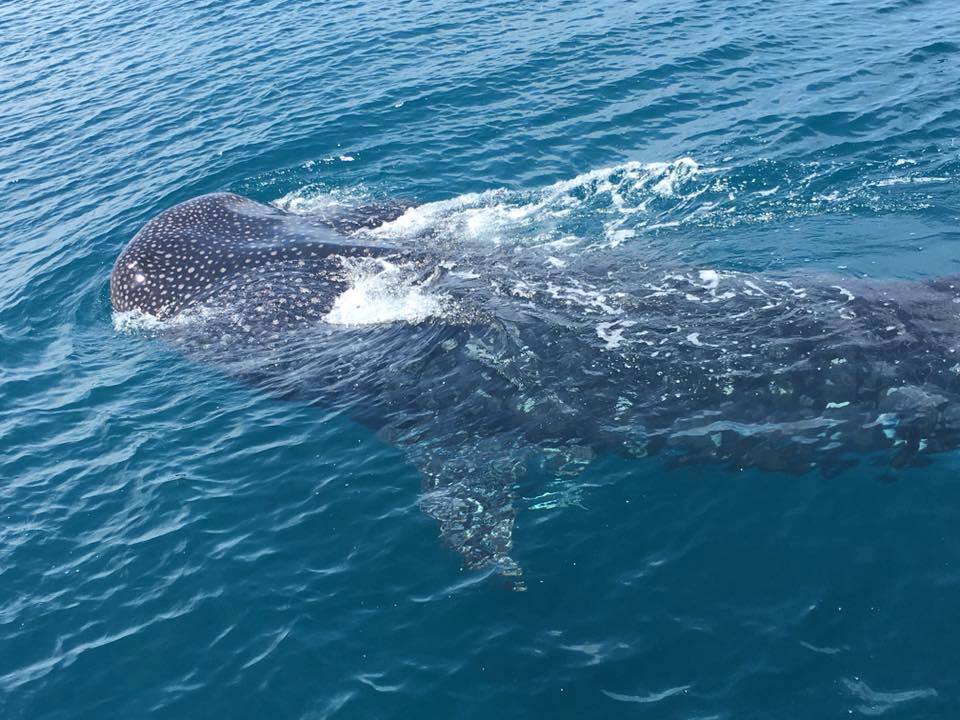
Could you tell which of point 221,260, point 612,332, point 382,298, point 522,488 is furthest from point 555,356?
point 221,260

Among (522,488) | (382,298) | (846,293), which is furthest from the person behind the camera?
(382,298)

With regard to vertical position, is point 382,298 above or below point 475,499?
above

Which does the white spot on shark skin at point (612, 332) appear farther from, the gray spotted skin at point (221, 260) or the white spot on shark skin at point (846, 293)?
the gray spotted skin at point (221, 260)

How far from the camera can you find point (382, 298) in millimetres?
18188

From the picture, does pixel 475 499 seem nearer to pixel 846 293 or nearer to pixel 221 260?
pixel 846 293

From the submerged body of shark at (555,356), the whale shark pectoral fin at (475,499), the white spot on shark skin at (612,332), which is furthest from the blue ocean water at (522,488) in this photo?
the white spot on shark skin at (612,332)

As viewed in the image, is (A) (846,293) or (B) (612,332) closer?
(A) (846,293)

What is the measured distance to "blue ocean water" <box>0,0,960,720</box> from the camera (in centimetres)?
1143

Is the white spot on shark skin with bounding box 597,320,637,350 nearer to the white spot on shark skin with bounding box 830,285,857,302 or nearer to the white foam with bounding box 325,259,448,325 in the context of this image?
the white foam with bounding box 325,259,448,325

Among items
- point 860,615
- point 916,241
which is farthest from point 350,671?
point 916,241

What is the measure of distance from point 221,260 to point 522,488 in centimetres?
1002

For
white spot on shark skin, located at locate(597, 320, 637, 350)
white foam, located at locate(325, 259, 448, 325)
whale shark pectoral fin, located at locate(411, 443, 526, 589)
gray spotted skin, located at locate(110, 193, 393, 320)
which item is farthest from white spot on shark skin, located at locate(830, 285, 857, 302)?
gray spotted skin, located at locate(110, 193, 393, 320)

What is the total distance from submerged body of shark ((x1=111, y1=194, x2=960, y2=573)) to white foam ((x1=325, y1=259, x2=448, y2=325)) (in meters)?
0.05

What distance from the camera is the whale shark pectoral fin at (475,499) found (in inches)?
518
